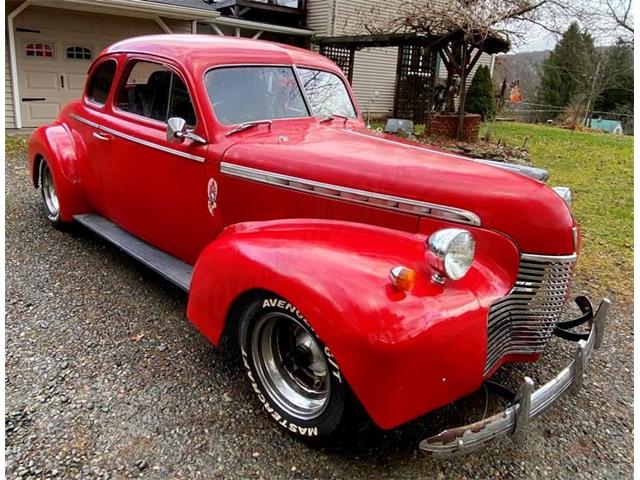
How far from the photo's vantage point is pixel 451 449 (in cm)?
209


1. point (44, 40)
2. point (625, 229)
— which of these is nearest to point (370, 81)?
point (44, 40)

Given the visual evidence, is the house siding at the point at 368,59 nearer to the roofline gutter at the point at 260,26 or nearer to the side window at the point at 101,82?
the roofline gutter at the point at 260,26

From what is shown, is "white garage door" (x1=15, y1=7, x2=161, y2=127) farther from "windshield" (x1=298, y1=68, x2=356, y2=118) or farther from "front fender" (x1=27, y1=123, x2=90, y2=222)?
"windshield" (x1=298, y1=68, x2=356, y2=118)

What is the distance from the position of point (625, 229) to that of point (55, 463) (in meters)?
6.58

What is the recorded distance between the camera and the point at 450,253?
2.29m

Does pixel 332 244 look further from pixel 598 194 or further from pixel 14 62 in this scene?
pixel 14 62

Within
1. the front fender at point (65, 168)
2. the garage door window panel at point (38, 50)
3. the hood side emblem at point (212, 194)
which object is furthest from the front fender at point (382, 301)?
the garage door window panel at point (38, 50)

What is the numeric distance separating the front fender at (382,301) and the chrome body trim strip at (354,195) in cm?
12

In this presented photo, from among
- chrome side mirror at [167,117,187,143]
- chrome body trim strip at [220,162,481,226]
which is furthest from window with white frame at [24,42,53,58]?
chrome body trim strip at [220,162,481,226]

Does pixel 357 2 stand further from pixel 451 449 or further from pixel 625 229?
pixel 451 449

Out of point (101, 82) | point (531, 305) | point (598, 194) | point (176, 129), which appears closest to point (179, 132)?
point (176, 129)

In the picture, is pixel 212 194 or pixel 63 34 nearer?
pixel 212 194

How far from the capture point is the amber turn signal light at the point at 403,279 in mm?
2215

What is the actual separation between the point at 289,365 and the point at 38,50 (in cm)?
1195
